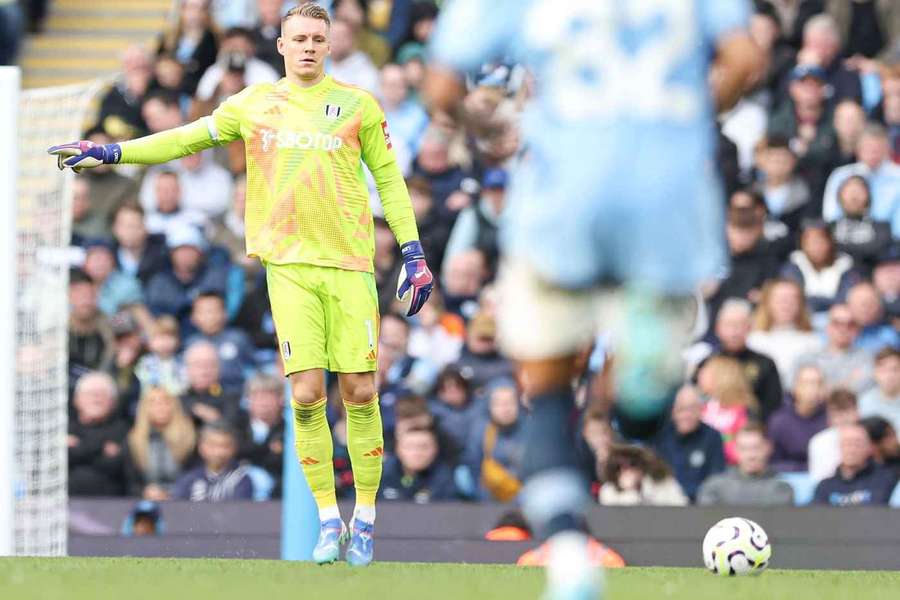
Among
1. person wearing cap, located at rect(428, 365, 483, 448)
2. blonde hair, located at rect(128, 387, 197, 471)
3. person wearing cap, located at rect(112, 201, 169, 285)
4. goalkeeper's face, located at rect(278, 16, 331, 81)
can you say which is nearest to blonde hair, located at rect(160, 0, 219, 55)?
person wearing cap, located at rect(112, 201, 169, 285)

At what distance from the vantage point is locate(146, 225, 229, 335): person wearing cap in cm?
1059

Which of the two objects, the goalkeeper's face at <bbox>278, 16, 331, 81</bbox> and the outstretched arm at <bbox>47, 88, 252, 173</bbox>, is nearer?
the outstretched arm at <bbox>47, 88, 252, 173</bbox>

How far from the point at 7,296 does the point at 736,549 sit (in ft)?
11.9

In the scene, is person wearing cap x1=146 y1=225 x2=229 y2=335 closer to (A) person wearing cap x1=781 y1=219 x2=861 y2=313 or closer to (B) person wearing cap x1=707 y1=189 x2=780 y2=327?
(B) person wearing cap x1=707 y1=189 x2=780 y2=327

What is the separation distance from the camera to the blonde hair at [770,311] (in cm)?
982

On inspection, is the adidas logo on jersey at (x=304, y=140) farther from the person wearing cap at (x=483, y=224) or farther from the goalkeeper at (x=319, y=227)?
the person wearing cap at (x=483, y=224)

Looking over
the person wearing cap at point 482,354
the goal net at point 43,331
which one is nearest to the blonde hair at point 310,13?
the goal net at point 43,331

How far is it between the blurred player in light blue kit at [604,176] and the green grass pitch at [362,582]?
123 centimetres

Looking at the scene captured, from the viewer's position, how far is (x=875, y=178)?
403 inches

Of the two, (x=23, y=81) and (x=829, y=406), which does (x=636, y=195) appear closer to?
(x=829, y=406)

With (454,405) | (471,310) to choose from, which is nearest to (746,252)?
(471,310)

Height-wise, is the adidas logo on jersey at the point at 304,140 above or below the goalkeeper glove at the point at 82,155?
above

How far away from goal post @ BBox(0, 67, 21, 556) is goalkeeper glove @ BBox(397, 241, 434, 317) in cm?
223

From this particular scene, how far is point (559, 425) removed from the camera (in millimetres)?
4551
